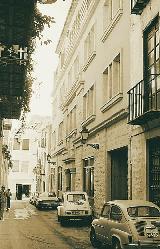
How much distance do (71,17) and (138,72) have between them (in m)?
21.4

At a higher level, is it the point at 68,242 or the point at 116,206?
the point at 116,206

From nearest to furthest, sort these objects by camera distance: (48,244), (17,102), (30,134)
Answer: (48,244), (17,102), (30,134)

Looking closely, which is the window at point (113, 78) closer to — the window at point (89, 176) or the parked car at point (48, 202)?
the window at point (89, 176)

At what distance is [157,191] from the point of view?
49.3ft

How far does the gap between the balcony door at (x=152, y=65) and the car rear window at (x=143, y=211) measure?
337 centimetres

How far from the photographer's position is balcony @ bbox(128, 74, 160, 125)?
46.2 feet

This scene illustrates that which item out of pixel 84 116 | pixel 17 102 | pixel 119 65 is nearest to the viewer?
pixel 17 102

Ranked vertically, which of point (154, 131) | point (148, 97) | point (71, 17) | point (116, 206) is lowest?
point (116, 206)

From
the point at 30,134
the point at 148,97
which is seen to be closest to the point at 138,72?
the point at 148,97

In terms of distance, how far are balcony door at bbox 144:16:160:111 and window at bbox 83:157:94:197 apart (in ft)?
36.9

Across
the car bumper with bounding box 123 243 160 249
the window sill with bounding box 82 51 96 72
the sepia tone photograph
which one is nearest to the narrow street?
the sepia tone photograph

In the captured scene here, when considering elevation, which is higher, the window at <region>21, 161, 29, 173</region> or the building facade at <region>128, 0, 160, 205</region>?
the building facade at <region>128, 0, 160, 205</region>

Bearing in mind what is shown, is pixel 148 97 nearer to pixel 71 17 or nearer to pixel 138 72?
pixel 138 72

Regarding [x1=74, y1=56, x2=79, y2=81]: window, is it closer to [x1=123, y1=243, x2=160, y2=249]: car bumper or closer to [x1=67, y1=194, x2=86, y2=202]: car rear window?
[x1=67, y1=194, x2=86, y2=202]: car rear window
